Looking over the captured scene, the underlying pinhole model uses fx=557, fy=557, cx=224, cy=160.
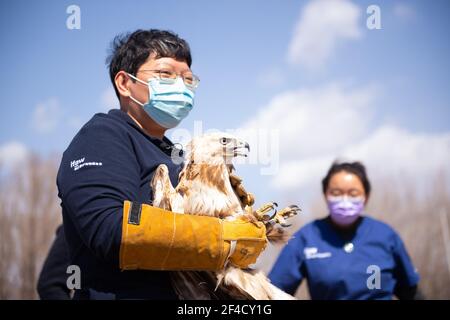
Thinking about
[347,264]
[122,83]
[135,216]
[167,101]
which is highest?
[122,83]

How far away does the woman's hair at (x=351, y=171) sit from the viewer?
540 centimetres

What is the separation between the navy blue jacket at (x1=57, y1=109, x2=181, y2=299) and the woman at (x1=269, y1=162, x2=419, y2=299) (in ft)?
8.53

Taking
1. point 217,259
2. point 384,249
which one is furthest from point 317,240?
point 217,259

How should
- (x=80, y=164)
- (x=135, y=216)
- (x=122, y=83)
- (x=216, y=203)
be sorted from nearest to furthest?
(x=135, y=216)
(x=80, y=164)
(x=216, y=203)
(x=122, y=83)

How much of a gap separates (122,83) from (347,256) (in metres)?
2.78

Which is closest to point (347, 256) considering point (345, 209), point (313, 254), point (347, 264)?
point (347, 264)

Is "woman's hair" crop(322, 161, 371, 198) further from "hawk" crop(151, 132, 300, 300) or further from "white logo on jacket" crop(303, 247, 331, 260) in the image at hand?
"hawk" crop(151, 132, 300, 300)

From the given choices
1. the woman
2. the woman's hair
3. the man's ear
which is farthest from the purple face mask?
the man's ear

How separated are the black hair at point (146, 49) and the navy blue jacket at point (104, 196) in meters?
0.43

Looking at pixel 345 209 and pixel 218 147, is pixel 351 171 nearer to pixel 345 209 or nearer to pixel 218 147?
pixel 345 209

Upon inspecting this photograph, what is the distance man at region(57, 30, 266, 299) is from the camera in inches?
92.2

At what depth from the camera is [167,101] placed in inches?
120
